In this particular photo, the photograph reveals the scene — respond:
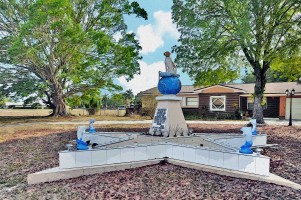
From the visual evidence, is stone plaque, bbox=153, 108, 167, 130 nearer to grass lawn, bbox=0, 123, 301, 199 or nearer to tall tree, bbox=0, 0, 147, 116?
grass lawn, bbox=0, 123, 301, 199

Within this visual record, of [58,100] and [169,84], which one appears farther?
[58,100]

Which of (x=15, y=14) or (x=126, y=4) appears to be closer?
(x=126, y=4)

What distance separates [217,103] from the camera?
28.8 m

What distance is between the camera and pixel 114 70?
77.7 ft

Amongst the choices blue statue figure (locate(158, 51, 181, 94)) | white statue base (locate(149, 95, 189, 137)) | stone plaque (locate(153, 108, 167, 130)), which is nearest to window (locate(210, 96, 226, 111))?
blue statue figure (locate(158, 51, 181, 94))

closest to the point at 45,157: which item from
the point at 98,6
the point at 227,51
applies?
the point at 227,51

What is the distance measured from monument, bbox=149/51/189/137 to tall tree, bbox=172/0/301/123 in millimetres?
6869

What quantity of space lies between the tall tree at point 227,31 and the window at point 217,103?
10.3 m

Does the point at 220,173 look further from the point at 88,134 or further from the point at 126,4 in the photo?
the point at 126,4

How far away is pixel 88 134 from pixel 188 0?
10460 millimetres

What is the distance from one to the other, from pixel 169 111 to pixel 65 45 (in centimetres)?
1473

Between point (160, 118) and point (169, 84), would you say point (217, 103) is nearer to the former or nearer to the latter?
point (169, 84)

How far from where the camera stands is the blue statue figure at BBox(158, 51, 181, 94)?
9739mm

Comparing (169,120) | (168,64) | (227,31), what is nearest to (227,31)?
(227,31)
